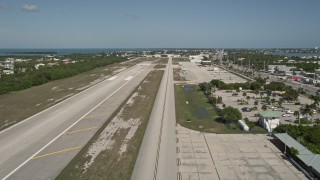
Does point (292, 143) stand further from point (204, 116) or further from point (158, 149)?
point (204, 116)

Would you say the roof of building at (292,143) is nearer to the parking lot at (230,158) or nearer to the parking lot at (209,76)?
the parking lot at (230,158)

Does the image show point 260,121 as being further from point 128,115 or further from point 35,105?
point 35,105

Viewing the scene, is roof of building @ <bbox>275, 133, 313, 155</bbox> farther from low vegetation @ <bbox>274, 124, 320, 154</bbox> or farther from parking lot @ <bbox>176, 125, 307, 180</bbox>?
low vegetation @ <bbox>274, 124, 320, 154</bbox>

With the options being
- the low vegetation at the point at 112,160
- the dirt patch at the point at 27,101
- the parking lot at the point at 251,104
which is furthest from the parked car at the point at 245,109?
the dirt patch at the point at 27,101

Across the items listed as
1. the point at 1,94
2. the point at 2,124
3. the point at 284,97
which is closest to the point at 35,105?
the point at 2,124

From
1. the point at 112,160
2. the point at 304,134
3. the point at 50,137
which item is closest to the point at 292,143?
the point at 304,134

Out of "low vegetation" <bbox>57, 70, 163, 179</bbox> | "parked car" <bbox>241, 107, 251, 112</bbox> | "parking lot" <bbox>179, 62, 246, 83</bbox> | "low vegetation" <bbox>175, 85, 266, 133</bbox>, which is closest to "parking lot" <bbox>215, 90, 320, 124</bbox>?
"parked car" <bbox>241, 107, 251, 112</bbox>
